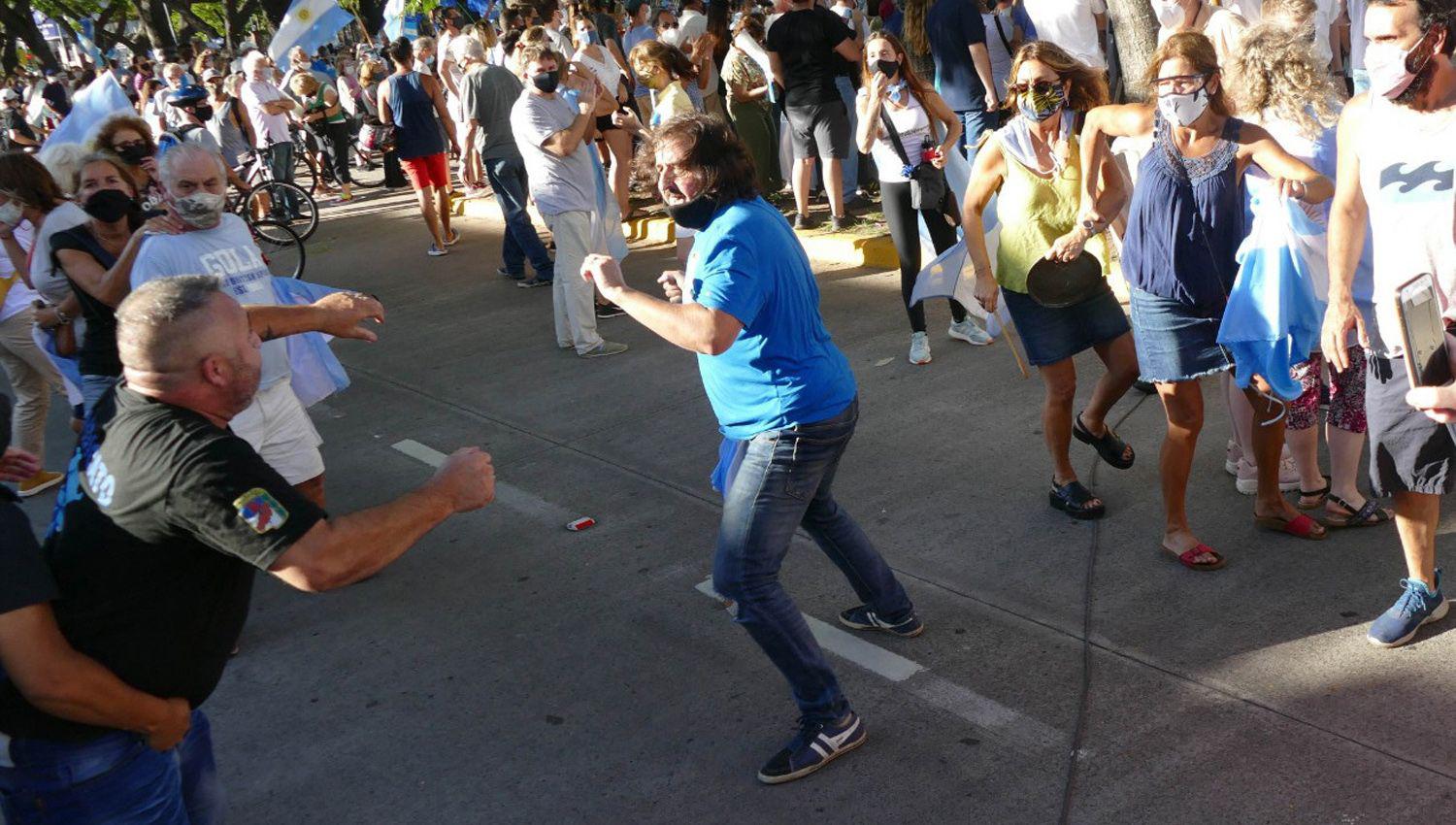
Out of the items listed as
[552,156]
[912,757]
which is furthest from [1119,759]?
[552,156]

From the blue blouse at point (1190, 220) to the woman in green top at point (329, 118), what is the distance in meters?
14.2

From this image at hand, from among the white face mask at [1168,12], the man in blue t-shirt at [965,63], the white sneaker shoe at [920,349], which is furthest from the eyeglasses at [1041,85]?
the man in blue t-shirt at [965,63]

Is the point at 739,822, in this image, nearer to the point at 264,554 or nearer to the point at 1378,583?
the point at 264,554

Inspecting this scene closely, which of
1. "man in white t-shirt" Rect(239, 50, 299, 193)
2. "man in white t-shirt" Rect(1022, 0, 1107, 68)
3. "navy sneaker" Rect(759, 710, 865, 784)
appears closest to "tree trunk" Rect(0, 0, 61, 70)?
"man in white t-shirt" Rect(239, 50, 299, 193)

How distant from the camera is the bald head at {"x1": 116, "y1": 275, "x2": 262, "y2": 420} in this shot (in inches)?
101

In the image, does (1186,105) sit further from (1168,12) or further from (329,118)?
(329,118)

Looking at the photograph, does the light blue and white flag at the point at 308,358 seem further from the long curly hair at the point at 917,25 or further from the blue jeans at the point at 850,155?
the blue jeans at the point at 850,155

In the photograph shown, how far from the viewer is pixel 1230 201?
4.39 meters

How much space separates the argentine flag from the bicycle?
196 cm

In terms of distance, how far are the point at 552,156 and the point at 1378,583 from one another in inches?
214

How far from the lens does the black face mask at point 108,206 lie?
5.12 m

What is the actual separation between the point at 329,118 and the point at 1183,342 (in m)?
14.9

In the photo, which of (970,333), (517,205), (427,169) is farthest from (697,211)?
(427,169)

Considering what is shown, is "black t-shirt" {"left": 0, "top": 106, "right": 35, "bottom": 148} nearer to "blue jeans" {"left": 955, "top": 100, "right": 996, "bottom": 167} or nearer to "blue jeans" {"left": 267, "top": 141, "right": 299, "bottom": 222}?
"blue jeans" {"left": 267, "top": 141, "right": 299, "bottom": 222}
